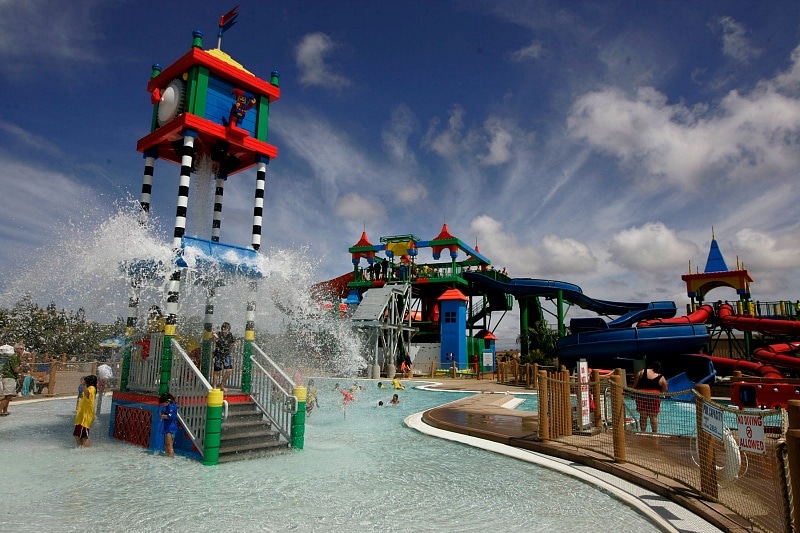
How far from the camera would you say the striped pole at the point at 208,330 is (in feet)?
37.6

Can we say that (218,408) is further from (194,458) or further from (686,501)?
(686,501)

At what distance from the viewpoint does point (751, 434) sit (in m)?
5.16

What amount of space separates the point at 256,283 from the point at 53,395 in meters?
13.8

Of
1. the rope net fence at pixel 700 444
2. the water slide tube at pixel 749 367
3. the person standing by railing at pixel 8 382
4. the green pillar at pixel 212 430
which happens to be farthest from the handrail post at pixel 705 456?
the water slide tube at pixel 749 367

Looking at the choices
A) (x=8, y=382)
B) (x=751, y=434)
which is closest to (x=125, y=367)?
(x=8, y=382)

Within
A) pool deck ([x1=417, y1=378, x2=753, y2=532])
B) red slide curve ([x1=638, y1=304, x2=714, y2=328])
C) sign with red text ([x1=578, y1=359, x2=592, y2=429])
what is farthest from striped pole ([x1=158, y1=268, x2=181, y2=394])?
red slide curve ([x1=638, y1=304, x2=714, y2=328])

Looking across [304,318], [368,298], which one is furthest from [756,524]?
[368,298]

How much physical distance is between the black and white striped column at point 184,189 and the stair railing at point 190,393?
7.00 feet

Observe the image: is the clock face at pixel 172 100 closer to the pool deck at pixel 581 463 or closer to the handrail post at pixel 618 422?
the pool deck at pixel 581 463

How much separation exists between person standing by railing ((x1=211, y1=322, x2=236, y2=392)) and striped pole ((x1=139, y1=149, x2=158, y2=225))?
3.09 metres

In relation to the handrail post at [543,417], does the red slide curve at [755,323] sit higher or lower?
higher

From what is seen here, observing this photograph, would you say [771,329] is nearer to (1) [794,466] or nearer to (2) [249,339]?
(2) [249,339]

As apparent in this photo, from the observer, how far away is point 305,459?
29.1ft

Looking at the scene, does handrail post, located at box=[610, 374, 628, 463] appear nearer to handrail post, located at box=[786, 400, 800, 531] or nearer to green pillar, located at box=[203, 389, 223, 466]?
handrail post, located at box=[786, 400, 800, 531]
